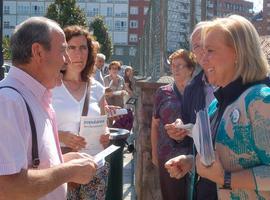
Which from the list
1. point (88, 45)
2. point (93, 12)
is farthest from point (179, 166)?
point (93, 12)

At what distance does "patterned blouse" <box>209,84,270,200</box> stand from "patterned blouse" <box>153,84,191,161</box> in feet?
6.58

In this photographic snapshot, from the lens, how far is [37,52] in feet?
8.20

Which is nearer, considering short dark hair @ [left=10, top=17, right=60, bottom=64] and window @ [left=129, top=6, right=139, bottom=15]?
short dark hair @ [left=10, top=17, right=60, bottom=64]

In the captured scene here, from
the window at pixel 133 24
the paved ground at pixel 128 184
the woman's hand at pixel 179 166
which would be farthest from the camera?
the window at pixel 133 24

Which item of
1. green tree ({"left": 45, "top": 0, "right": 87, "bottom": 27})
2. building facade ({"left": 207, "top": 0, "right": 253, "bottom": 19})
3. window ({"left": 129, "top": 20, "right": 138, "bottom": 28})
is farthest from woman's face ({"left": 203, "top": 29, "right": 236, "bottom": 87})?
window ({"left": 129, "top": 20, "right": 138, "bottom": 28})

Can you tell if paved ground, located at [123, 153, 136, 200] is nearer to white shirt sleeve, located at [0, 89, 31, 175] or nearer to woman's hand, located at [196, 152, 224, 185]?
woman's hand, located at [196, 152, 224, 185]

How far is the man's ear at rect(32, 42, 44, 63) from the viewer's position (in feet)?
8.18

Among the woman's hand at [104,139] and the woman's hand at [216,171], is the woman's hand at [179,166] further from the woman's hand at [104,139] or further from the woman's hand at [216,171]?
the woman's hand at [104,139]

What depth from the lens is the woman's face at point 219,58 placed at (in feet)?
8.83

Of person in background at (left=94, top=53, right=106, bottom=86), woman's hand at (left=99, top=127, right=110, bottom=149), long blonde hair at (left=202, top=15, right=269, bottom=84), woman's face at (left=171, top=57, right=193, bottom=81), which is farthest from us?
person in background at (left=94, top=53, right=106, bottom=86)

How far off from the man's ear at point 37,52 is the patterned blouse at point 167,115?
7.53 feet

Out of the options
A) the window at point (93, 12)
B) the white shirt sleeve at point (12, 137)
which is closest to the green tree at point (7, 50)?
the white shirt sleeve at point (12, 137)

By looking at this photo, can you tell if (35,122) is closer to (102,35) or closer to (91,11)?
(102,35)

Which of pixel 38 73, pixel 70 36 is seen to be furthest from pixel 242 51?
pixel 70 36
